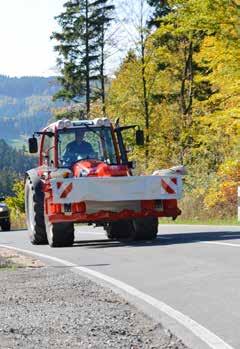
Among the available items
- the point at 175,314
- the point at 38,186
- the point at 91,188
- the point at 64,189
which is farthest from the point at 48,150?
the point at 175,314

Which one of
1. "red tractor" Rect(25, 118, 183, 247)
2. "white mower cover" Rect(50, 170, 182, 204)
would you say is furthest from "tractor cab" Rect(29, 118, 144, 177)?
"white mower cover" Rect(50, 170, 182, 204)

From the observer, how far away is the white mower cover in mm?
14023

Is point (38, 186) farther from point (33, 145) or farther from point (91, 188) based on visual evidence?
point (91, 188)

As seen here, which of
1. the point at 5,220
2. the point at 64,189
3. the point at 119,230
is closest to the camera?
the point at 64,189

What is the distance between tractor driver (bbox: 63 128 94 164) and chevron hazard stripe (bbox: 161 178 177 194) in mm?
1933

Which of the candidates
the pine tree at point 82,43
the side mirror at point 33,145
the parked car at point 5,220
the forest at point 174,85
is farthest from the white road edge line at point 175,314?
the pine tree at point 82,43

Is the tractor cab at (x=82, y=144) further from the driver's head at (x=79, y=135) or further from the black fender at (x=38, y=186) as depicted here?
the black fender at (x=38, y=186)

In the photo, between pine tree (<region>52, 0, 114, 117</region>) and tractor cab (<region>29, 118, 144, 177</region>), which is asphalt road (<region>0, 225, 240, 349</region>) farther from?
pine tree (<region>52, 0, 114, 117</region>)

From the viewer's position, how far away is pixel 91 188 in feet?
46.1

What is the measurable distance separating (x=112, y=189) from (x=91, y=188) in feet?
1.32

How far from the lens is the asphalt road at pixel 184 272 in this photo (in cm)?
619

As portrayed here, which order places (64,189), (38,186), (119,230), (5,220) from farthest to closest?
(5,220)
(119,230)
(38,186)
(64,189)

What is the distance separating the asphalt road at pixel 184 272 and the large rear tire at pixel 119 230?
327 millimetres

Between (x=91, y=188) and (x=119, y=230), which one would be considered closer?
(x=91, y=188)
